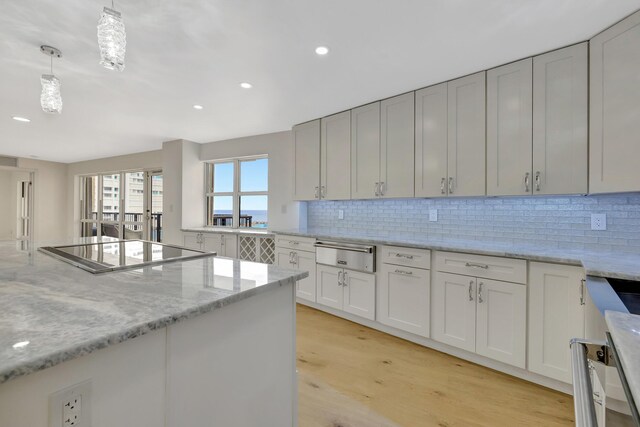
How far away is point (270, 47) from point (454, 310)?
2.49 meters

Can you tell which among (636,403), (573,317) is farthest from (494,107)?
(636,403)

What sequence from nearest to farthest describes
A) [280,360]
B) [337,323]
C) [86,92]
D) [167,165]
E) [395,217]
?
[280,360] < [86,92] < [337,323] < [395,217] < [167,165]

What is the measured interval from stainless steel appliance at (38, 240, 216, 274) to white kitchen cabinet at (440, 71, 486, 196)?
218 centimetres

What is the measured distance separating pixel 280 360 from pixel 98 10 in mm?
2252

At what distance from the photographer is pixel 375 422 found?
1685mm

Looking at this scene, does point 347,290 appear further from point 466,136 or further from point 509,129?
point 509,129

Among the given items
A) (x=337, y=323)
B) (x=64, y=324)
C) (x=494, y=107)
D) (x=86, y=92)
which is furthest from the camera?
(x=337, y=323)

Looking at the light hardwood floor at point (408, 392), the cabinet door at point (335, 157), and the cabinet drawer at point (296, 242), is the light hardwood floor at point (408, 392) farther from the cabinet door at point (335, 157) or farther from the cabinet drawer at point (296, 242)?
the cabinet door at point (335, 157)

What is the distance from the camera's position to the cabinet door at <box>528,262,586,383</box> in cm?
185

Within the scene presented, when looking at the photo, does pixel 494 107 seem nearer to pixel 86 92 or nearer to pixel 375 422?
pixel 375 422

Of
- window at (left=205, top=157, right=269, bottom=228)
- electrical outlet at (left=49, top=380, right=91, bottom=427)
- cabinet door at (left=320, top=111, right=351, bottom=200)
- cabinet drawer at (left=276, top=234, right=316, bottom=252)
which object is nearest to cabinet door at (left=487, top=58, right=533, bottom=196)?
cabinet door at (left=320, top=111, right=351, bottom=200)

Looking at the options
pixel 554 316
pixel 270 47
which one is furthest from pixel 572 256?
pixel 270 47

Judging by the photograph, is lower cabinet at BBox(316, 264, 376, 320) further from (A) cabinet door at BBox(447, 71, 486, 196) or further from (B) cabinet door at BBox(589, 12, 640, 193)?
(B) cabinet door at BBox(589, 12, 640, 193)

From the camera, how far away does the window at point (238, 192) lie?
4797mm
